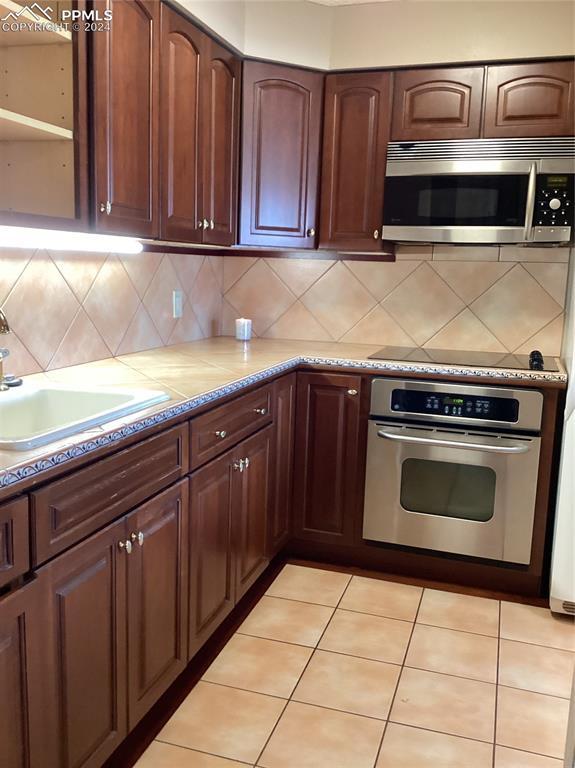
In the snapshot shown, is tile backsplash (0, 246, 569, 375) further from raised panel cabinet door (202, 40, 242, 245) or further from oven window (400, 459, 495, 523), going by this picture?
oven window (400, 459, 495, 523)

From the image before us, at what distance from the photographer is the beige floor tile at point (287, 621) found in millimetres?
2410

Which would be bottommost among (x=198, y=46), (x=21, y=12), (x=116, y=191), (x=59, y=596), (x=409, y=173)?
(x=59, y=596)

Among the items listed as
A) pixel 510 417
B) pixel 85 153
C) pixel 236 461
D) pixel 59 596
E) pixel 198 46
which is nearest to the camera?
pixel 59 596

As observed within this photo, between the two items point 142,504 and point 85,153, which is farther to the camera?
point 85,153

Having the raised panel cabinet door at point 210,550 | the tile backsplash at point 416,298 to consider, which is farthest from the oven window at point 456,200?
the raised panel cabinet door at point 210,550

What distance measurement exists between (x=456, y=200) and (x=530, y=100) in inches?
18.9

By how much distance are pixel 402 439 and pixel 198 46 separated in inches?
66.3

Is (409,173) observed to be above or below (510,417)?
above

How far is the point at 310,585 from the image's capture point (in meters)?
2.81

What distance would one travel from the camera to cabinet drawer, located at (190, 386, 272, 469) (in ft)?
6.50

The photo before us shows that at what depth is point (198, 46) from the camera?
2467mm

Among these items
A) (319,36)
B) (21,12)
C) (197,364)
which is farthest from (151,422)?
(319,36)

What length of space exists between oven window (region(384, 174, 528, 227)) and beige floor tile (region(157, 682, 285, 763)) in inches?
76.4

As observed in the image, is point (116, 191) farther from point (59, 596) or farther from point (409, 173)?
point (409, 173)
